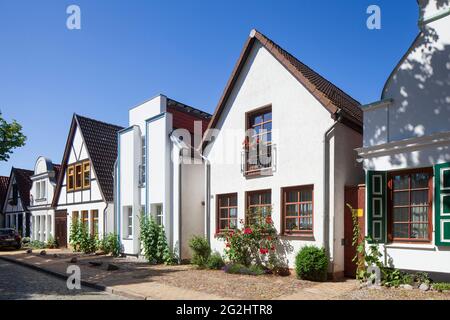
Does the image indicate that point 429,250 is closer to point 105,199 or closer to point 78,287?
point 78,287

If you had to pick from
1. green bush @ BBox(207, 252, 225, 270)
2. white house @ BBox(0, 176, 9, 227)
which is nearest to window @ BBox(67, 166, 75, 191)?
white house @ BBox(0, 176, 9, 227)

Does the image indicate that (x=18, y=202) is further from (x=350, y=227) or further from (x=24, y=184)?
(x=350, y=227)

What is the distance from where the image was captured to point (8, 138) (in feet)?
67.4

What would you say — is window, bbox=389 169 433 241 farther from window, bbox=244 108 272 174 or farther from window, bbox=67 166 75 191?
window, bbox=67 166 75 191

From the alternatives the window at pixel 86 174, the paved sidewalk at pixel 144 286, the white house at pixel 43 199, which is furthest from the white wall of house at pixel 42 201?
the paved sidewalk at pixel 144 286

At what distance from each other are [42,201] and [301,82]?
2232 cm

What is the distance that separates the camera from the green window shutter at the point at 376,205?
9.67m

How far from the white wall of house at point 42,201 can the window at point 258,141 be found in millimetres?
17204

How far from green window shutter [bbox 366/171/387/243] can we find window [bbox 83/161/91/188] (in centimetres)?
1658

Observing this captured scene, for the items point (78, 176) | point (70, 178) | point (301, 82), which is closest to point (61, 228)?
point (70, 178)

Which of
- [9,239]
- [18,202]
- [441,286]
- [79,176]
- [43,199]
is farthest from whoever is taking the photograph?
[18,202]

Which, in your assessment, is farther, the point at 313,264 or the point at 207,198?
the point at 207,198

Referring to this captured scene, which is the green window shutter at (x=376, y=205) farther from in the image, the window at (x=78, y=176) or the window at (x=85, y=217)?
the window at (x=78, y=176)
